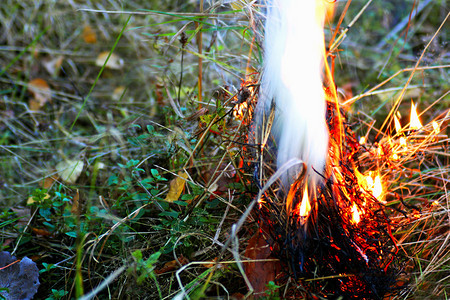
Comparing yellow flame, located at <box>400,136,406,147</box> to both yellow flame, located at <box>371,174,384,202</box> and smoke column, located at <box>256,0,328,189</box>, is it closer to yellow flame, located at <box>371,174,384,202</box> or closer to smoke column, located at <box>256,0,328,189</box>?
yellow flame, located at <box>371,174,384,202</box>

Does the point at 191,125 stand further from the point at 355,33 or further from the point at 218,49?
the point at 355,33

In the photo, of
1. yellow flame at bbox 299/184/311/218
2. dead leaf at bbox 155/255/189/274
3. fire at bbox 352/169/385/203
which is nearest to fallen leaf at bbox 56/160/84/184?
dead leaf at bbox 155/255/189/274

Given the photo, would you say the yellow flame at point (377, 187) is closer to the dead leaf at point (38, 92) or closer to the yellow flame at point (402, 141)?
the yellow flame at point (402, 141)

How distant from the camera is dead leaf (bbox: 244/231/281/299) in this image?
3.11 ft

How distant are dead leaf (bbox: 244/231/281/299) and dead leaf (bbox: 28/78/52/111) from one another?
143cm

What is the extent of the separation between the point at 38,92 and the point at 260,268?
156cm

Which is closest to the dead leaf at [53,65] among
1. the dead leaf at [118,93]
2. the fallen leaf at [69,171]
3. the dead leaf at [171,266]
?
the dead leaf at [118,93]

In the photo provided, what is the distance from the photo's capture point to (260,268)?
963 millimetres

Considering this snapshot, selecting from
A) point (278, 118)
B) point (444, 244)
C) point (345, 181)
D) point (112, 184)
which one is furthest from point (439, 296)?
point (112, 184)

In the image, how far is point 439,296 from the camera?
3.14 ft

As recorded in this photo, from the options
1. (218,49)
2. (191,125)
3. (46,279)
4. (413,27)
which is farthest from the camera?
(413,27)

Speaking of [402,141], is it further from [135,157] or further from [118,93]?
[118,93]

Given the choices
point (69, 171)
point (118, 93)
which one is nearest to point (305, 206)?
point (69, 171)

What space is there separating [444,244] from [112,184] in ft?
3.39
